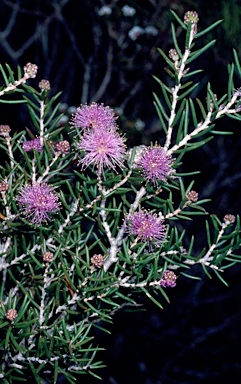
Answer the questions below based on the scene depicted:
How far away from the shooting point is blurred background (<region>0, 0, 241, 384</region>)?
1.92m

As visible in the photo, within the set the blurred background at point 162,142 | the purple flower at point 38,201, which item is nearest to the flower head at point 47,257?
the purple flower at point 38,201

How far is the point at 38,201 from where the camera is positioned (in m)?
0.54

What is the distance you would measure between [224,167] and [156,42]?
0.73 m

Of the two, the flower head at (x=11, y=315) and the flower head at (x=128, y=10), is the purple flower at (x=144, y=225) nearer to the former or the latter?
the flower head at (x=11, y=315)

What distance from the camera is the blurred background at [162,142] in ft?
6.30

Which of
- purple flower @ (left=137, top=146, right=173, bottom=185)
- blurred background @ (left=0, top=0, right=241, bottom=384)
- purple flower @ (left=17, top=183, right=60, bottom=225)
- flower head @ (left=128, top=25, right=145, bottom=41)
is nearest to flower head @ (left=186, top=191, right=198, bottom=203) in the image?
purple flower @ (left=137, top=146, right=173, bottom=185)

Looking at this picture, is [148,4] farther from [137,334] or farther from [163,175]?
[163,175]

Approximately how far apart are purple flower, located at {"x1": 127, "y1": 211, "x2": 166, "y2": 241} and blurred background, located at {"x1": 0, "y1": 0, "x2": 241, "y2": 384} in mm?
1113

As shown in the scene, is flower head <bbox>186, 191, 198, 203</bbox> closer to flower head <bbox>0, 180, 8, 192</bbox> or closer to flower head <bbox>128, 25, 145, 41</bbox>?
flower head <bbox>0, 180, 8, 192</bbox>

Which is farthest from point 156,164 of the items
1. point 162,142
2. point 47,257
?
point 162,142

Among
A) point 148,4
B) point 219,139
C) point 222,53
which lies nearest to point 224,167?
point 219,139

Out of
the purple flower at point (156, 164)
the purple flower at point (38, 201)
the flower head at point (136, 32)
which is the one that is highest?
the flower head at point (136, 32)

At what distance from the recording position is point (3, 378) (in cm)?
60

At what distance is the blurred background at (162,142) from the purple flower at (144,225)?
1.11 meters
